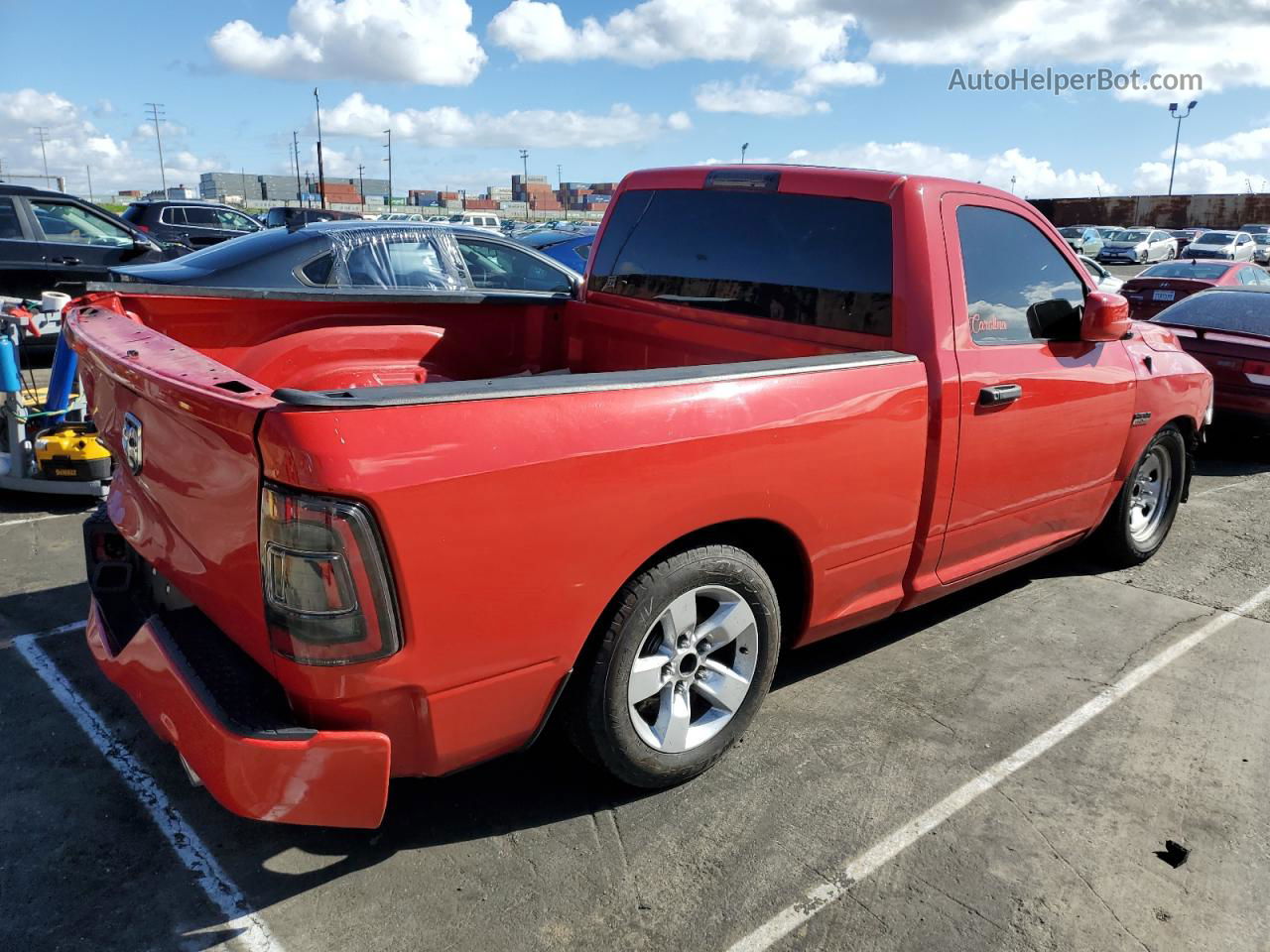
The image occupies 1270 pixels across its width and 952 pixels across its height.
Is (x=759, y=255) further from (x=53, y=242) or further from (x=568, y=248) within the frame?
(x=53, y=242)

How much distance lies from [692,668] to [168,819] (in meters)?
1.62

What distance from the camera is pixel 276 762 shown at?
2088 mm

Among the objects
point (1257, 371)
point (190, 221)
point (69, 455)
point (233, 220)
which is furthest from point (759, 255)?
point (233, 220)

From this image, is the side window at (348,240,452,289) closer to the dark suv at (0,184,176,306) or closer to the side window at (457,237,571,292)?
the side window at (457,237,571,292)

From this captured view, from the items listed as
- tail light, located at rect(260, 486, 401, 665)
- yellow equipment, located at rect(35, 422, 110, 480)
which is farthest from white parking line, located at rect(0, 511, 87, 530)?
tail light, located at rect(260, 486, 401, 665)

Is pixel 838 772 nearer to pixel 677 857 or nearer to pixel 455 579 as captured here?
pixel 677 857

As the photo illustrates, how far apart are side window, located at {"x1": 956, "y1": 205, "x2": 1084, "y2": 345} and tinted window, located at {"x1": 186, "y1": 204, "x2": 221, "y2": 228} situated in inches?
685

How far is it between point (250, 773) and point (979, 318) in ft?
9.38

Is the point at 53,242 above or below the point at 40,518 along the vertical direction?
above

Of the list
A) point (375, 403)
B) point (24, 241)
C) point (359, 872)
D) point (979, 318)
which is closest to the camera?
point (375, 403)

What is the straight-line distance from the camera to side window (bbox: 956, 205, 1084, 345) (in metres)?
3.50

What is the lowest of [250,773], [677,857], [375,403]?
[677,857]

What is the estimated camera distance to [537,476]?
224 centimetres

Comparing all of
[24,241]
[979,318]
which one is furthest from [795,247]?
[24,241]
